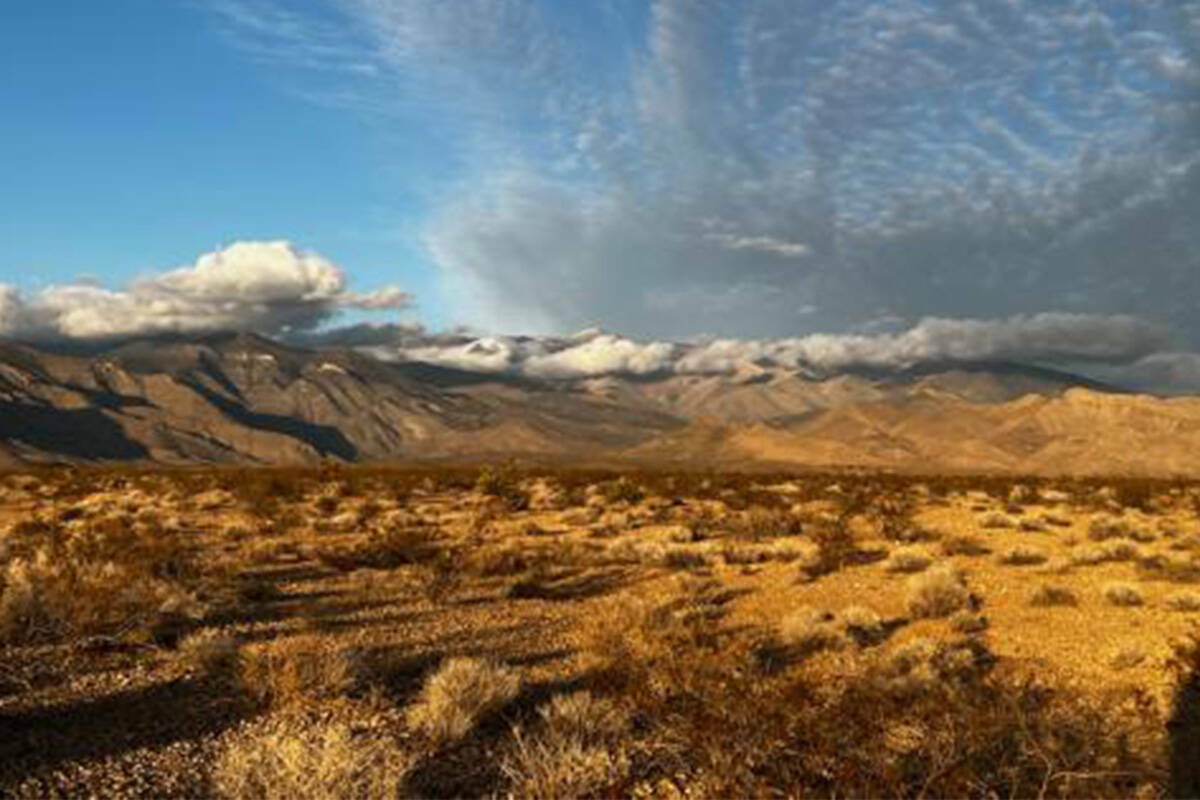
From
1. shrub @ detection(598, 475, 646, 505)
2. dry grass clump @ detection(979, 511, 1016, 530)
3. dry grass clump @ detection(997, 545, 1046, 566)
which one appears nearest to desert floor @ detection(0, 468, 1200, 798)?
dry grass clump @ detection(997, 545, 1046, 566)

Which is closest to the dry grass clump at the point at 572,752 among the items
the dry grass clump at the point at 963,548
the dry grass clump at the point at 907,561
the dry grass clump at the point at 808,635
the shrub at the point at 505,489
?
the dry grass clump at the point at 808,635

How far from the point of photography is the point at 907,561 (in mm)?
22438

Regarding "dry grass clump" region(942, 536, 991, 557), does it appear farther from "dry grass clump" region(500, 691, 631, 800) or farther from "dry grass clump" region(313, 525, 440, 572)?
"dry grass clump" region(500, 691, 631, 800)

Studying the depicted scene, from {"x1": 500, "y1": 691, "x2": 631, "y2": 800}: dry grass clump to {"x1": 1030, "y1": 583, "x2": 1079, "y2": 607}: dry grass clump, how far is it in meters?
10.1

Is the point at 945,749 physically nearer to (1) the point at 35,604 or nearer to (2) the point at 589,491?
(1) the point at 35,604

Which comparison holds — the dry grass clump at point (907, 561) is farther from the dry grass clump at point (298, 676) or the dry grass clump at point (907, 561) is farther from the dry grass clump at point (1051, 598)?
the dry grass clump at point (298, 676)

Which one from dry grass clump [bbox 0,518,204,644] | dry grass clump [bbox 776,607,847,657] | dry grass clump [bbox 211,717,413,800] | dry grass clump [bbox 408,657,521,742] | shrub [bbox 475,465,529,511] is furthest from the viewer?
shrub [bbox 475,465,529,511]

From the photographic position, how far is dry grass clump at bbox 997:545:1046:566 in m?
23.8

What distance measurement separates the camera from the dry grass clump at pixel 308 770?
25.5 feet

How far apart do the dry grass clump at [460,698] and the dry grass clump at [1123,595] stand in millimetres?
11422

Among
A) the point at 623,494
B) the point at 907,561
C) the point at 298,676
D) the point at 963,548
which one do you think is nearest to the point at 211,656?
the point at 298,676

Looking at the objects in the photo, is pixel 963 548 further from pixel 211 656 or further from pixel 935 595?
pixel 211 656

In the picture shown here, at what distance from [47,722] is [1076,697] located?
32.1 ft

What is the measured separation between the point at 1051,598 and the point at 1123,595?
3.96ft
